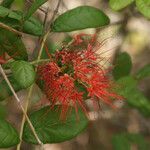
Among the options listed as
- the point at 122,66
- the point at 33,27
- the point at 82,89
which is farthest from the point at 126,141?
the point at 33,27

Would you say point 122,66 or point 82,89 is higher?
point 82,89

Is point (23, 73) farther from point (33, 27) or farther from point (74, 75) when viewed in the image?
point (33, 27)

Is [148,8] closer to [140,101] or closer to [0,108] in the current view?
[140,101]

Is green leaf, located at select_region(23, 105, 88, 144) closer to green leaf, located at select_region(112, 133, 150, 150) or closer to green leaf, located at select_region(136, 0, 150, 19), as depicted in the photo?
green leaf, located at select_region(136, 0, 150, 19)

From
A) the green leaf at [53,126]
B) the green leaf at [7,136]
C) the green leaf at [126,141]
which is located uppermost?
the green leaf at [7,136]

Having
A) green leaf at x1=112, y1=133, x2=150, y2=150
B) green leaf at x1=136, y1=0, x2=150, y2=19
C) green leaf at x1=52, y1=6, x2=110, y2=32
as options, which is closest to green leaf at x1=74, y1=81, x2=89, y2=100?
green leaf at x1=52, y1=6, x2=110, y2=32

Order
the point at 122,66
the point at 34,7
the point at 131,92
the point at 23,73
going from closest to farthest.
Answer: the point at 23,73, the point at 34,7, the point at 131,92, the point at 122,66

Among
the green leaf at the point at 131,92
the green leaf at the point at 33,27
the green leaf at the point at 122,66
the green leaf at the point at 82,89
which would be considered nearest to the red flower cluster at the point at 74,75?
the green leaf at the point at 82,89

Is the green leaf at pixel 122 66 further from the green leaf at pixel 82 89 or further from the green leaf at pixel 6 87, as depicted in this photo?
the green leaf at pixel 6 87
